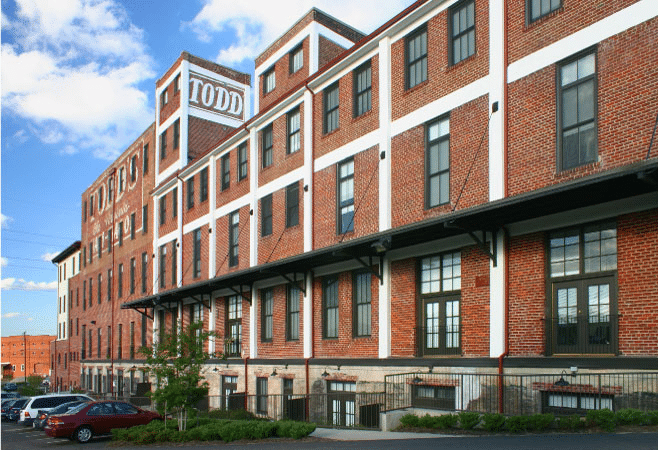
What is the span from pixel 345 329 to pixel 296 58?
51.4 feet

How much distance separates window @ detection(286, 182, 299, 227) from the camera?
29.0 metres

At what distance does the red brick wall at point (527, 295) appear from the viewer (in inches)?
687

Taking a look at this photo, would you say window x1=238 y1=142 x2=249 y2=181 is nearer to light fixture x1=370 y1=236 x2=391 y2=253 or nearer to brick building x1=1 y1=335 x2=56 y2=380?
light fixture x1=370 y1=236 x2=391 y2=253

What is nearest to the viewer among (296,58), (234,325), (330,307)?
(330,307)

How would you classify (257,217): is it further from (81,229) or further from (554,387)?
(81,229)

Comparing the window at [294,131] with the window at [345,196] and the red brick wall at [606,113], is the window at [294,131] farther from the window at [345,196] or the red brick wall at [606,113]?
the red brick wall at [606,113]

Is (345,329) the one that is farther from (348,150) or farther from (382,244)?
(348,150)

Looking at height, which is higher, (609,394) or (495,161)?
(495,161)

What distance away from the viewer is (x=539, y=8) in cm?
1836

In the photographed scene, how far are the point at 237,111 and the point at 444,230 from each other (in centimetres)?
3135

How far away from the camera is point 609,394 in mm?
15195

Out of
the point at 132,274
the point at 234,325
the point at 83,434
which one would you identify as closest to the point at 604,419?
the point at 83,434

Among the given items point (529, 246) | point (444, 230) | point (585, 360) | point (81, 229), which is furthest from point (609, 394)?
point (81, 229)

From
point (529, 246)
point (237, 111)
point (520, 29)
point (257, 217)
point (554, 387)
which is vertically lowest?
point (554, 387)
